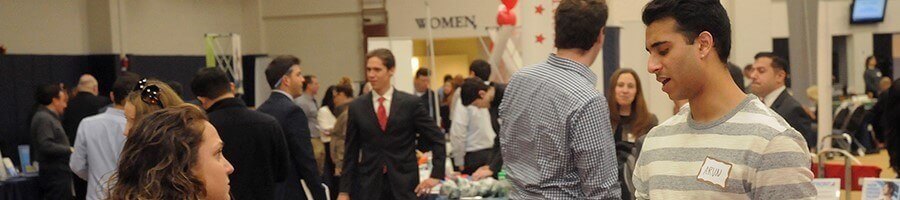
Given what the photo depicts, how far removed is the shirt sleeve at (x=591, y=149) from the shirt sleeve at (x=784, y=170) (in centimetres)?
111

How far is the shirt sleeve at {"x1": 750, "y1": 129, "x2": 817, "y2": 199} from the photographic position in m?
1.75

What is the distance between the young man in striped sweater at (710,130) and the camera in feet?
5.78

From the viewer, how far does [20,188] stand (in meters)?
8.38

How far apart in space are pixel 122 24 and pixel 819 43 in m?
10.6

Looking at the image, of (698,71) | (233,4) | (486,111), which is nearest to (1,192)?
(486,111)

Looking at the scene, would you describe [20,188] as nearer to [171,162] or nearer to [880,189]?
[880,189]

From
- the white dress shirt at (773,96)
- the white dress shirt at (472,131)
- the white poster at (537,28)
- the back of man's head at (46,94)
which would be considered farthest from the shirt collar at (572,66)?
the back of man's head at (46,94)

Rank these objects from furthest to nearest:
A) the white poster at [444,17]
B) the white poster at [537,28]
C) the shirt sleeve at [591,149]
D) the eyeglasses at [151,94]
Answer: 1. the white poster at [444,17]
2. the white poster at [537,28]
3. the eyeglasses at [151,94]
4. the shirt sleeve at [591,149]

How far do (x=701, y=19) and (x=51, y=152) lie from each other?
7131mm

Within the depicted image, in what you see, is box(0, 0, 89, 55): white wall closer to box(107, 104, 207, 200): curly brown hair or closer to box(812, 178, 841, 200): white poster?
box(812, 178, 841, 200): white poster

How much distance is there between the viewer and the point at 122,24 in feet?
49.5

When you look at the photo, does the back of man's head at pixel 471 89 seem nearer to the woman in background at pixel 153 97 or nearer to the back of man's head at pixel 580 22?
the woman in background at pixel 153 97

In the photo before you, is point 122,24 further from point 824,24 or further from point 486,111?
point 824,24

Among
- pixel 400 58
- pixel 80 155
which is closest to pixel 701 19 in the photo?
pixel 80 155
